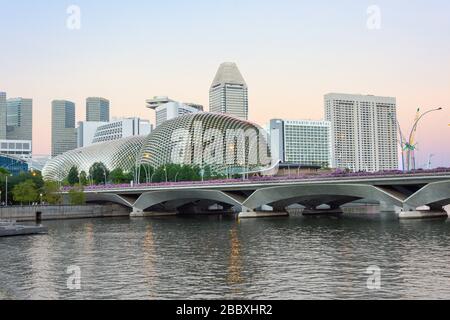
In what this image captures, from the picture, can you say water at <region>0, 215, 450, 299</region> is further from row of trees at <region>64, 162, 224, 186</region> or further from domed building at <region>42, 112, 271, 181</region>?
domed building at <region>42, 112, 271, 181</region>

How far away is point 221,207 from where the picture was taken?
122000 millimetres

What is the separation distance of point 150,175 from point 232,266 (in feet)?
363

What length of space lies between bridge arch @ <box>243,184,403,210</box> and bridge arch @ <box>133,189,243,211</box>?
11.7ft

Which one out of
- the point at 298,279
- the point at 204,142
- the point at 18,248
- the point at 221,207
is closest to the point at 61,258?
the point at 18,248

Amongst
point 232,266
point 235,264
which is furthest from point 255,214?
point 232,266

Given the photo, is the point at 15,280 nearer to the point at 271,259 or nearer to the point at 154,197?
the point at 271,259

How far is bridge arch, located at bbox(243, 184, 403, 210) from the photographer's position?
69.2 metres

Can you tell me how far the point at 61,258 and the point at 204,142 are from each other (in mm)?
128294

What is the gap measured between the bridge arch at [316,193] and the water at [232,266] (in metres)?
18.5

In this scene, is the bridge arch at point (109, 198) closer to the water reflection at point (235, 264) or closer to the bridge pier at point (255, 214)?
the bridge pier at point (255, 214)

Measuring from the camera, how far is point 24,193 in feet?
318

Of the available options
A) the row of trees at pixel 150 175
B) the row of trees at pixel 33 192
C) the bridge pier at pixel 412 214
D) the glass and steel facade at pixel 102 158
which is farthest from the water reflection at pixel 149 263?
the glass and steel facade at pixel 102 158
